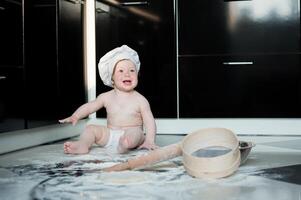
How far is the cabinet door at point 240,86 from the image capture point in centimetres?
211

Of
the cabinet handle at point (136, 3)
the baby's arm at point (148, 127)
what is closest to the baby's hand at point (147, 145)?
the baby's arm at point (148, 127)

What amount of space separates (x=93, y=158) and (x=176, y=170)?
35cm

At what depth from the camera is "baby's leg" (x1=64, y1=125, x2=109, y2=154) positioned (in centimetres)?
156

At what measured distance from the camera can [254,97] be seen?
2143mm

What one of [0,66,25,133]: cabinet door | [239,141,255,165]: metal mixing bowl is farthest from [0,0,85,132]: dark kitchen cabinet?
[239,141,255,165]: metal mixing bowl

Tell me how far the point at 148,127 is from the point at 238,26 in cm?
76

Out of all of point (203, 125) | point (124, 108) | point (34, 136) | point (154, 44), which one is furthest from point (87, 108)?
point (203, 125)

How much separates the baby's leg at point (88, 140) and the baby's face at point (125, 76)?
7.9 inches

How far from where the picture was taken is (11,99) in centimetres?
161

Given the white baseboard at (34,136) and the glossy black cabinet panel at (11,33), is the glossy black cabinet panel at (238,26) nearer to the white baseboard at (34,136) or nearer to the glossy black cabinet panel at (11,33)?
the white baseboard at (34,136)

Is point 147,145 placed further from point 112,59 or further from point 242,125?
point 242,125

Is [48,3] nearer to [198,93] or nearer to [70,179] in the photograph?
[198,93]

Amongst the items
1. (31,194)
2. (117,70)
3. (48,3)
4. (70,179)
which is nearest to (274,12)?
(117,70)

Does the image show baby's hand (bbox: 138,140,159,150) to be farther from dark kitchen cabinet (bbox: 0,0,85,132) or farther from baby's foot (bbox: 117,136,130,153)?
dark kitchen cabinet (bbox: 0,0,85,132)
